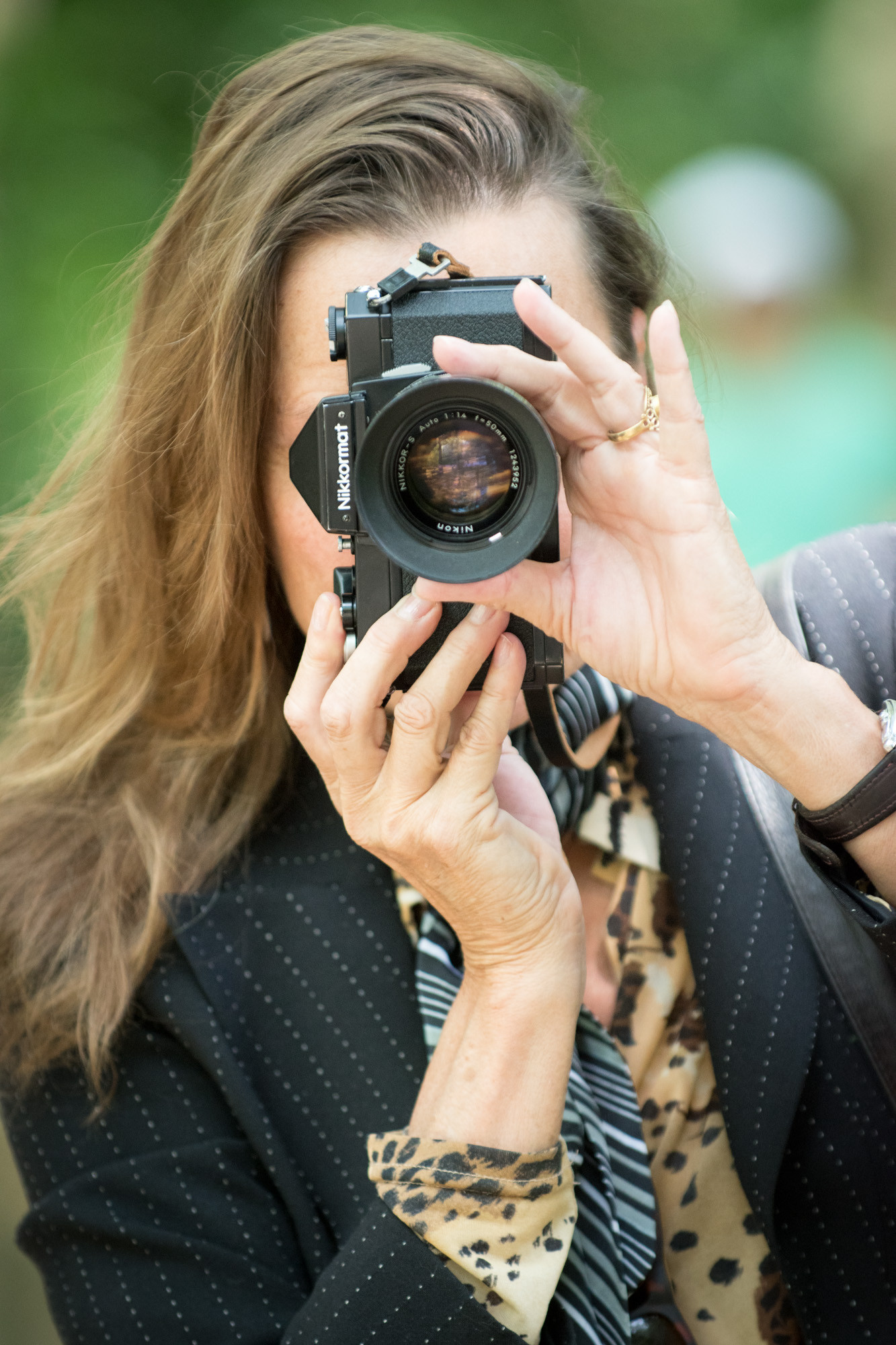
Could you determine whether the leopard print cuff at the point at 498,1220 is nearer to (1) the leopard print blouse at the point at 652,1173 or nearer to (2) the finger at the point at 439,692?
(1) the leopard print blouse at the point at 652,1173

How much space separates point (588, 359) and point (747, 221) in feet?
6.73

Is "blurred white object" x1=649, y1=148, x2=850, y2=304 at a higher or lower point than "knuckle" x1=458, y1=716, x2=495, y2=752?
higher

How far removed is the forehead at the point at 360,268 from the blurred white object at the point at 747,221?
1516 mm

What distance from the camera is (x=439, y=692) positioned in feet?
3.38

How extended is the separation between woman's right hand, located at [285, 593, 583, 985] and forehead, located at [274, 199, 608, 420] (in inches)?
10.9

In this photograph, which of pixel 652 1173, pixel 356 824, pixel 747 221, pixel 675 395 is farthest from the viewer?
pixel 747 221

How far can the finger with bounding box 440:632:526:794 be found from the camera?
105 cm

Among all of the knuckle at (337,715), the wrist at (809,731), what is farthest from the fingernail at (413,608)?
the wrist at (809,731)

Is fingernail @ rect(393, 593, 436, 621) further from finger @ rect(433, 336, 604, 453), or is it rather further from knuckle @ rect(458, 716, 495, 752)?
finger @ rect(433, 336, 604, 453)

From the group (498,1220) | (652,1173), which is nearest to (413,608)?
(498,1220)

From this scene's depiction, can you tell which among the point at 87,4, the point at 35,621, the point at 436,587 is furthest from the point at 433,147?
the point at 87,4

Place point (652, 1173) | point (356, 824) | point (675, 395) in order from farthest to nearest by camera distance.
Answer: point (652, 1173) → point (356, 824) → point (675, 395)

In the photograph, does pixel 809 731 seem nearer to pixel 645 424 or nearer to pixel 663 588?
pixel 663 588

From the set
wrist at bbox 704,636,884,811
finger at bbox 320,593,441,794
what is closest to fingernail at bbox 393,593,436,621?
finger at bbox 320,593,441,794
